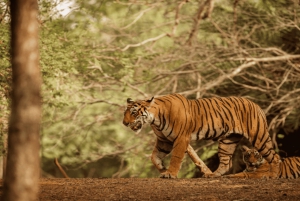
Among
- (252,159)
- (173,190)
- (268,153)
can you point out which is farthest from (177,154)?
(173,190)

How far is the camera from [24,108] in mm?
5613

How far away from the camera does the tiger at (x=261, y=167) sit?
10.4 metres

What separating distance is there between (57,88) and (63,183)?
13.5 feet

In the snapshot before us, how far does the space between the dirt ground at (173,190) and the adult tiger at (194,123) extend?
75 centimetres

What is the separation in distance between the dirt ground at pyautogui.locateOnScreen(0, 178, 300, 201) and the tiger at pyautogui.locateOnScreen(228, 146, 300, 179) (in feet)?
2.13

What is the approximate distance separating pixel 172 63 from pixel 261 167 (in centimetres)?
764

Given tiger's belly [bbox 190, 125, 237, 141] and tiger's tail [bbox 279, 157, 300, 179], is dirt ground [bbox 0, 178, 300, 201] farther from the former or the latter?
tiger's tail [bbox 279, 157, 300, 179]

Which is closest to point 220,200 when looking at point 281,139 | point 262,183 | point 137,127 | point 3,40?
point 262,183

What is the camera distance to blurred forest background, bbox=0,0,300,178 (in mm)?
13454

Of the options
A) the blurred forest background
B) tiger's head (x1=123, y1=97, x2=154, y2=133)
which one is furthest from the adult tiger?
the blurred forest background

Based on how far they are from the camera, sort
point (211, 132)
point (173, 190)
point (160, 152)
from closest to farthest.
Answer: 1. point (173, 190)
2. point (211, 132)
3. point (160, 152)

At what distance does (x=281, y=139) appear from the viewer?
1898 cm

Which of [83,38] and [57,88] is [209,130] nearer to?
→ [57,88]

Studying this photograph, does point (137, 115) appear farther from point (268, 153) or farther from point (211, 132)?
point (268, 153)
